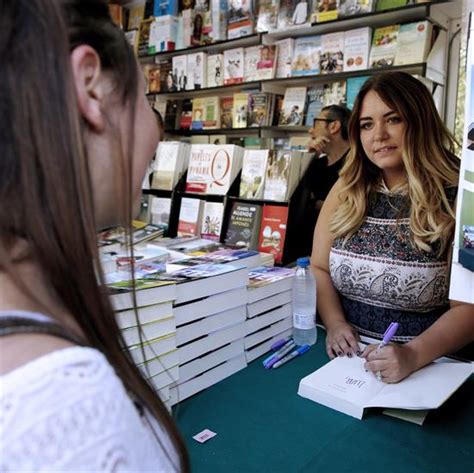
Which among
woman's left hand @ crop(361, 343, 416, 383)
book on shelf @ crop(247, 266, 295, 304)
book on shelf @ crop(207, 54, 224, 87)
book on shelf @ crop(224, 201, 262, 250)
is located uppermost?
book on shelf @ crop(207, 54, 224, 87)

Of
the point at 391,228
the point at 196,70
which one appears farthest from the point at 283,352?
the point at 196,70

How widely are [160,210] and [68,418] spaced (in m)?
2.03

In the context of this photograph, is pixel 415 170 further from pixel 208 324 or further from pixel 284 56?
pixel 284 56

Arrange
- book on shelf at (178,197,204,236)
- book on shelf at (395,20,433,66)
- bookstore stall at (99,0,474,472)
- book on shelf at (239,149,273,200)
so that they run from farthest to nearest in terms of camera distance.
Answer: book on shelf at (395,20,433,66), book on shelf at (178,197,204,236), book on shelf at (239,149,273,200), bookstore stall at (99,0,474,472)

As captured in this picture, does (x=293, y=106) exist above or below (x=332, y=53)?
below

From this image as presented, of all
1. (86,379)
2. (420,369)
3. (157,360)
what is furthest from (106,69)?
(420,369)

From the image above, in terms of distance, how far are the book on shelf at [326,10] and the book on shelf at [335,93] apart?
424 millimetres

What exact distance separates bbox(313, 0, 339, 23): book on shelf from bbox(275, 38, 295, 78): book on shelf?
0.29 metres

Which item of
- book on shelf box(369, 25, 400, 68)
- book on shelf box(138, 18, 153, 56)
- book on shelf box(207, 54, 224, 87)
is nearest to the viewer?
book on shelf box(369, 25, 400, 68)

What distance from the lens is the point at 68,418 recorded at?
305 millimetres

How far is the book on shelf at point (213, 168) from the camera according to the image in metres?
2.12

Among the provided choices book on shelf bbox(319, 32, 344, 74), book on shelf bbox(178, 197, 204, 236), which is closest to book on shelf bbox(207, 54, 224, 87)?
book on shelf bbox(319, 32, 344, 74)

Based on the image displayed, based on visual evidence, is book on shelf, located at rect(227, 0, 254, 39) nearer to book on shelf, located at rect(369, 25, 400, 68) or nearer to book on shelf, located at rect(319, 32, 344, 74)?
book on shelf, located at rect(319, 32, 344, 74)

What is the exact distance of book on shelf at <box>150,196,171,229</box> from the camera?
2281 millimetres
